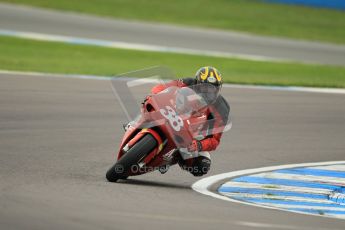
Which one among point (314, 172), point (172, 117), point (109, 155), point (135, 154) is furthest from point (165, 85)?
point (314, 172)

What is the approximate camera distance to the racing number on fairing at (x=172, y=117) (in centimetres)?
920

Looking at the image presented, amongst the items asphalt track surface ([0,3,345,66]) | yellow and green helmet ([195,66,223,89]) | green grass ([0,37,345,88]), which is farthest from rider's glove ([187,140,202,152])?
asphalt track surface ([0,3,345,66])

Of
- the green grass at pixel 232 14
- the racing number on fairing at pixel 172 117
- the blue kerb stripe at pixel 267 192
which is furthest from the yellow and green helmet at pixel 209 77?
the green grass at pixel 232 14

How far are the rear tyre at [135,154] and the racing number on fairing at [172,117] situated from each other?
25cm

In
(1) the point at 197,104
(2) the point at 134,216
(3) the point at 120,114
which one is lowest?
(2) the point at 134,216

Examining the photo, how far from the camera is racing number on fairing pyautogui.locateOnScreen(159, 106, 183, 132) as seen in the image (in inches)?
362

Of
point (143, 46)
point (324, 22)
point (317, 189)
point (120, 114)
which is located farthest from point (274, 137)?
point (324, 22)

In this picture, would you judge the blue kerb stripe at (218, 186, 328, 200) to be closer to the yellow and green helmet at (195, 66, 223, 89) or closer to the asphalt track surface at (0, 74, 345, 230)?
the asphalt track surface at (0, 74, 345, 230)

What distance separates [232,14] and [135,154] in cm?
2078

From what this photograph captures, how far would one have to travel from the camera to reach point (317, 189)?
9.86m

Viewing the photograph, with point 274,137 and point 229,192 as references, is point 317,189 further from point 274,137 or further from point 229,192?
point 274,137

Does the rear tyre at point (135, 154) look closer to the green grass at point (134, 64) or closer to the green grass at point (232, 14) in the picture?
the green grass at point (134, 64)

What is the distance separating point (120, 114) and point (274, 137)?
2.53 m

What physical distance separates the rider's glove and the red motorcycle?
0.06 metres
